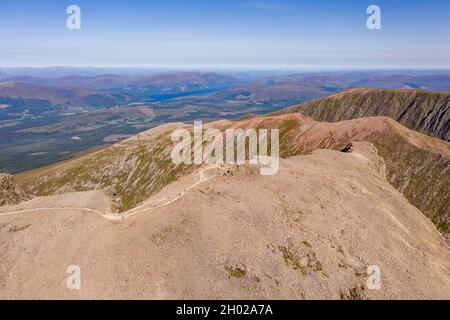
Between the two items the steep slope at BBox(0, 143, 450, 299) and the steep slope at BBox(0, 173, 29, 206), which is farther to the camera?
the steep slope at BBox(0, 173, 29, 206)

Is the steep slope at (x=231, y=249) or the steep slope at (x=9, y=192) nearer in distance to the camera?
the steep slope at (x=231, y=249)

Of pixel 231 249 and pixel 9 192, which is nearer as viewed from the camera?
pixel 231 249

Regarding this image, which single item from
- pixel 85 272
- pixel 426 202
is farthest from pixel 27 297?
pixel 426 202

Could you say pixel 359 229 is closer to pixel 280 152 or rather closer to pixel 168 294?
pixel 168 294
